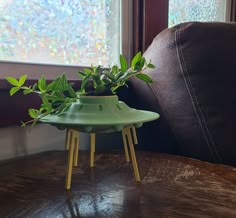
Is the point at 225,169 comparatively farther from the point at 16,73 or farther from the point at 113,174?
the point at 16,73

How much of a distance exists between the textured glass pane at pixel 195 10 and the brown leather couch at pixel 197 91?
1.78ft

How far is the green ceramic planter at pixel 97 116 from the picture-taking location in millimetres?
517

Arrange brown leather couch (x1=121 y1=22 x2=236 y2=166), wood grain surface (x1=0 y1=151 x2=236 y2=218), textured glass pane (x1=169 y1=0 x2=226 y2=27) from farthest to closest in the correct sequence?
textured glass pane (x1=169 y1=0 x2=226 y2=27) → brown leather couch (x1=121 y1=22 x2=236 y2=166) → wood grain surface (x1=0 y1=151 x2=236 y2=218)

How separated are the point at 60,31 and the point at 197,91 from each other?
0.47 m

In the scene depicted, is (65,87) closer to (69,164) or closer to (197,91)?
(69,164)

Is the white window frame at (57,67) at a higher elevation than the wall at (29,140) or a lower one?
higher

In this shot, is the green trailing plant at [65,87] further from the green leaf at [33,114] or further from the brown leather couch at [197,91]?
the brown leather couch at [197,91]

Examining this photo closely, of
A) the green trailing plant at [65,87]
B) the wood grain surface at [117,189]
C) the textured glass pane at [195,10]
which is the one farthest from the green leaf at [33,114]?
the textured glass pane at [195,10]

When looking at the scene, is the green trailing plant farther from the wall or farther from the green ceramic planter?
the wall

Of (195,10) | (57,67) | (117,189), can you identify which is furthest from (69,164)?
(195,10)

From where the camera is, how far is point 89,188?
1.92 feet

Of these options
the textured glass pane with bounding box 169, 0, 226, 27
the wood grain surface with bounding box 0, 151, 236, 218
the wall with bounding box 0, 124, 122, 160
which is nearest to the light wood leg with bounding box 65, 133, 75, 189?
the wood grain surface with bounding box 0, 151, 236, 218

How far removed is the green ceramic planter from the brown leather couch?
0.30m

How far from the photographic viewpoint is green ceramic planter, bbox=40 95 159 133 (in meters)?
0.52
